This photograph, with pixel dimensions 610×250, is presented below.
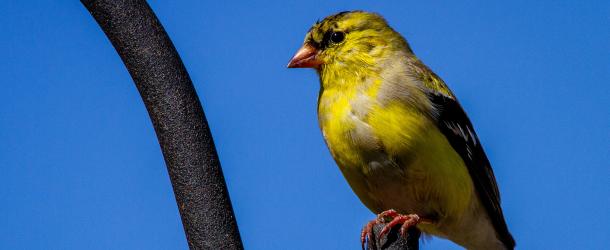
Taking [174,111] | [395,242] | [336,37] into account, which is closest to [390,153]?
[336,37]

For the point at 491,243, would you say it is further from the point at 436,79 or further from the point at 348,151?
the point at 348,151

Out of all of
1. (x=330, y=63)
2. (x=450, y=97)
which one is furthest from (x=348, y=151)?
(x=450, y=97)

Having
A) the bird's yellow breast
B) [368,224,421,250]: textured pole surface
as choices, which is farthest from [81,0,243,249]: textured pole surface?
the bird's yellow breast

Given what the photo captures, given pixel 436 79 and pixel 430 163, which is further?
pixel 436 79

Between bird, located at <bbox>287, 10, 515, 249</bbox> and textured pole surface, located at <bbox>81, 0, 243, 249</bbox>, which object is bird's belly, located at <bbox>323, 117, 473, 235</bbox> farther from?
textured pole surface, located at <bbox>81, 0, 243, 249</bbox>

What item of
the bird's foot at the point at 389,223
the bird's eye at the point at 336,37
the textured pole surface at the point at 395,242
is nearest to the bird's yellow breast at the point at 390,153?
the bird's foot at the point at 389,223

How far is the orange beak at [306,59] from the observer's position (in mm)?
4777

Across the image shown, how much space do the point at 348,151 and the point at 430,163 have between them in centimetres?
47

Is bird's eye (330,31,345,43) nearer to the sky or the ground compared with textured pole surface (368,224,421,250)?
nearer to the sky

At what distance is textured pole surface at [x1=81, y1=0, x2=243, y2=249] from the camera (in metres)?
2.81

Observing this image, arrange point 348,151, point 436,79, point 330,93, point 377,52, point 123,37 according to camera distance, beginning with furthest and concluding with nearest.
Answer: point 436,79 → point 377,52 → point 330,93 → point 348,151 → point 123,37

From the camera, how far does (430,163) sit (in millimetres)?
4375

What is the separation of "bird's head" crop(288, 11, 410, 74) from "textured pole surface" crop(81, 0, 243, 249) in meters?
1.91

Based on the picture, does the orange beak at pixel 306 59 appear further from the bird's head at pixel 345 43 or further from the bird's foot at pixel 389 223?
the bird's foot at pixel 389 223
